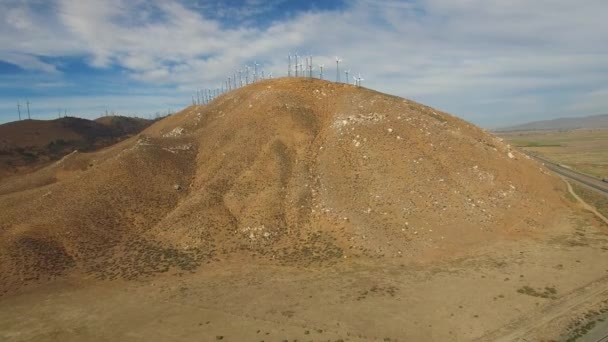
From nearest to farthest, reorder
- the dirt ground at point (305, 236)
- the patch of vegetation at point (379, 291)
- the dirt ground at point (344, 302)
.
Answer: the dirt ground at point (344, 302)
the dirt ground at point (305, 236)
the patch of vegetation at point (379, 291)

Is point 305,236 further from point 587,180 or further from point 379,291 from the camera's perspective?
point 587,180

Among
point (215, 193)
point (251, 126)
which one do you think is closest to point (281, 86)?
point (251, 126)

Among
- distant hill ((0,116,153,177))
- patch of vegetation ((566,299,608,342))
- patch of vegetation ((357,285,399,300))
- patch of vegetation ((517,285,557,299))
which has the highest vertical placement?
distant hill ((0,116,153,177))

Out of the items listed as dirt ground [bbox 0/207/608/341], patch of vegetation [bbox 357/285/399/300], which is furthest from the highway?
patch of vegetation [bbox 357/285/399/300]

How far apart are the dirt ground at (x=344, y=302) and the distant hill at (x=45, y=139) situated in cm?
6431

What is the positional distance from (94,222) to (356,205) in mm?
28768

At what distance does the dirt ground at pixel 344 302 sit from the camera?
26734 millimetres

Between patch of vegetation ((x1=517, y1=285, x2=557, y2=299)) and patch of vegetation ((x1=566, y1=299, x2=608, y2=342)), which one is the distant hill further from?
patch of vegetation ((x1=566, y1=299, x2=608, y2=342))

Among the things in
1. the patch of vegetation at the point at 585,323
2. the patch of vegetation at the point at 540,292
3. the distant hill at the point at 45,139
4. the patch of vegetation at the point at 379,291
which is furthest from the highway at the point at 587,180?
the distant hill at the point at 45,139

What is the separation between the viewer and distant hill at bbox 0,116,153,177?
90.0 metres

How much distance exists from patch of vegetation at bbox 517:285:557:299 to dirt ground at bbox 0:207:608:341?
0.08 metres

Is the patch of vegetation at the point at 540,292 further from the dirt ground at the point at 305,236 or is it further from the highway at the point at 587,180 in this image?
the highway at the point at 587,180

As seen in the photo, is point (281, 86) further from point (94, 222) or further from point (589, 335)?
point (589, 335)

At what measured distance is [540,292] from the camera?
3114 cm
